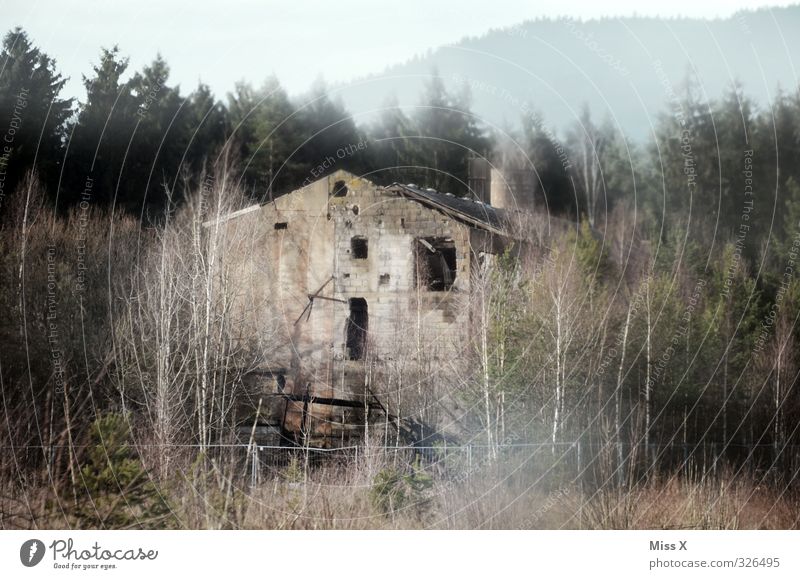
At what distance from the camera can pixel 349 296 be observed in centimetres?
1008

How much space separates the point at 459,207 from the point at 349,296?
153 cm

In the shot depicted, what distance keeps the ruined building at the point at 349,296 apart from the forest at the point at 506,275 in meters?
0.26

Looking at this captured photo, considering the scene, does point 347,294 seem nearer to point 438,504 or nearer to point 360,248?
point 360,248

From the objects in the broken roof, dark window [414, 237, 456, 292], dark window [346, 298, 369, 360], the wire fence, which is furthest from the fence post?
the broken roof

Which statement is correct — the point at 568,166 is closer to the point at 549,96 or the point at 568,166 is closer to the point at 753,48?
the point at 549,96

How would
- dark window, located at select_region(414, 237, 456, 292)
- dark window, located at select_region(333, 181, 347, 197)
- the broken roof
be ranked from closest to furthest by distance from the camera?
dark window, located at select_region(414, 237, 456, 292) → the broken roof → dark window, located at select_region(333, 181, 347, 197)

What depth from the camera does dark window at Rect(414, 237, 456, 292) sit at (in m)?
10.0

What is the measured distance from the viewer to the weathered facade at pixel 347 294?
33.0ft

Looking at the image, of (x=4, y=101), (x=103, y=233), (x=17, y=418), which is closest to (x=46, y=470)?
(x=17, y=418)

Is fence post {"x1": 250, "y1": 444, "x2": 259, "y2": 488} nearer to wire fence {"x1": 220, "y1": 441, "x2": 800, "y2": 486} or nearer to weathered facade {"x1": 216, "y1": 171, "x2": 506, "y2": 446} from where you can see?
wire fence {"x1": 220, "y1": 441, "x2": 800, "y2": 486}

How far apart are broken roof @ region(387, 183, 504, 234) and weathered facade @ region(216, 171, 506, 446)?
1 cm

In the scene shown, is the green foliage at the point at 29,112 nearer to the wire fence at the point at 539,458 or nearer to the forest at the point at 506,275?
the forest at the point at 506,275

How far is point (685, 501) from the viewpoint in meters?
9.44

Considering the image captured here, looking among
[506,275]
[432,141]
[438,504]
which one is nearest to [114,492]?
[438,504]
